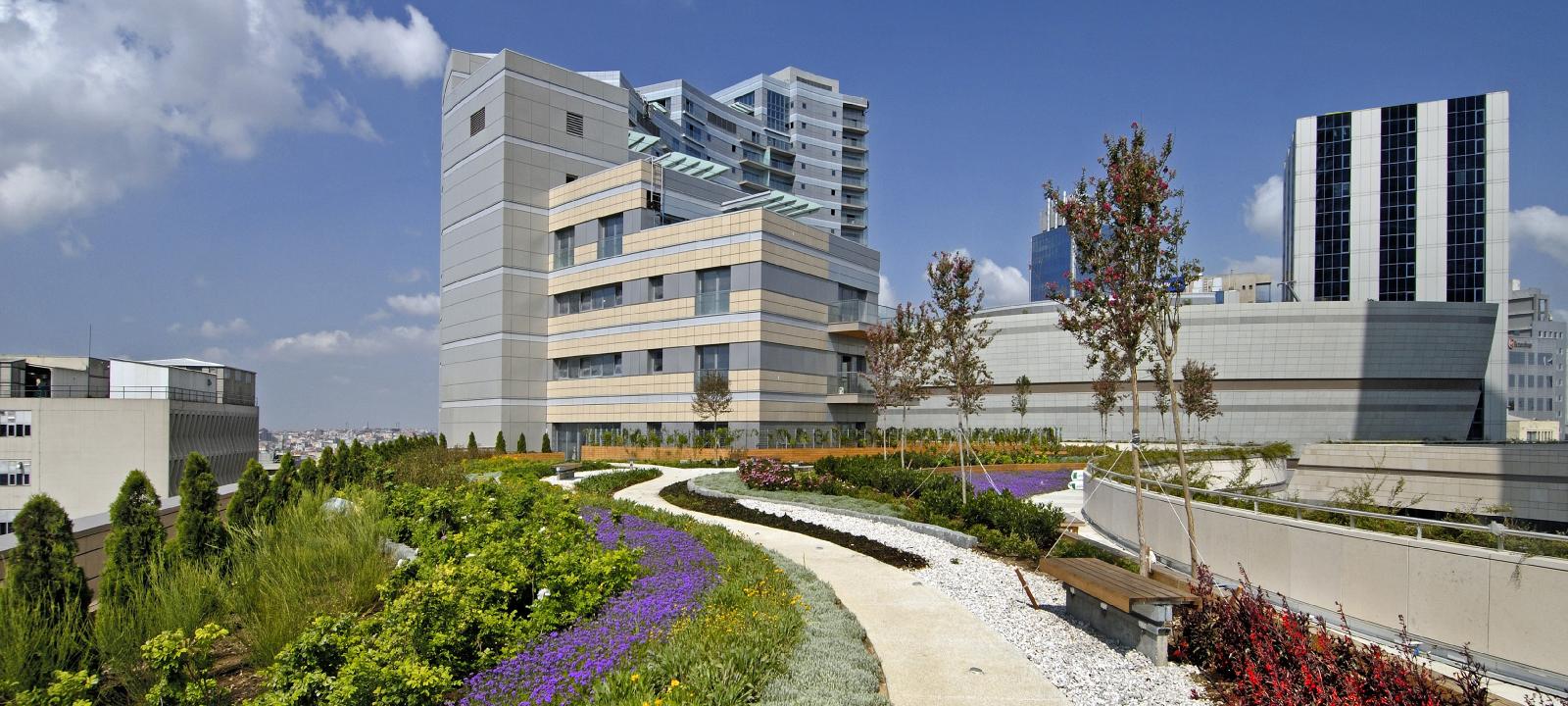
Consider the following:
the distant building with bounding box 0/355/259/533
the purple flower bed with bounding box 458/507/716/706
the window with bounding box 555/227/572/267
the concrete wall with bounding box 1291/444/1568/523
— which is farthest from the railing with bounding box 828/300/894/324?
the distant building with bounding box 0/355/259/533

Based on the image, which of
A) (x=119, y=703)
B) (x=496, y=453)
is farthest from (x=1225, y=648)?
(x=496, y=453)

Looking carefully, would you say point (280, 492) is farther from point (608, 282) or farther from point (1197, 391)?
point (1197, 391)

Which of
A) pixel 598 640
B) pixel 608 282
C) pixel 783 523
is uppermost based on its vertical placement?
pixel 608 282

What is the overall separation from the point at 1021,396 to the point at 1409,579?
36.3 metres

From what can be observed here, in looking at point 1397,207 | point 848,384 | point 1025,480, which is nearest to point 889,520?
point 1025,480

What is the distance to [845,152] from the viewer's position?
10600cm

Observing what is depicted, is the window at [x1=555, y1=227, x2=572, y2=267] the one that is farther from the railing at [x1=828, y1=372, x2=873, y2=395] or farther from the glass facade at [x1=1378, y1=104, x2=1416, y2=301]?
the glass facade at [x1=1378, y1=104, x2=1416, y2=301]

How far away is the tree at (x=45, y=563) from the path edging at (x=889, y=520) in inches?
459

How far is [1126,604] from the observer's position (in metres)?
7.54

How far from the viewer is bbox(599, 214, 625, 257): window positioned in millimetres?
41250

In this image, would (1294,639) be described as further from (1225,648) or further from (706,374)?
(706,374)

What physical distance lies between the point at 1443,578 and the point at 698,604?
7915 millimetres

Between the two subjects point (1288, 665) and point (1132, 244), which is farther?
point (1132, 244)

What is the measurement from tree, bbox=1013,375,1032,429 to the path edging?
83.9 feet
